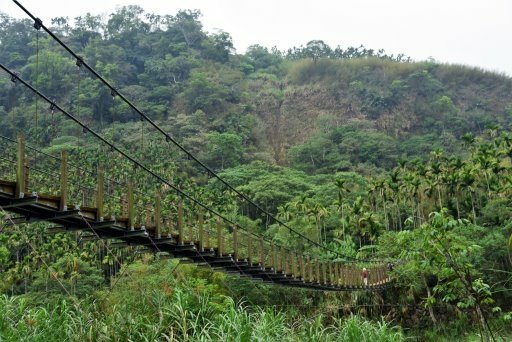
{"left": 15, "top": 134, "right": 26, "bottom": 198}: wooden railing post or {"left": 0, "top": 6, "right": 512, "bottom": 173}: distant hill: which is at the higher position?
{"left": 0, "top": 6, "right": 512, "bottom": 173}: distant hill

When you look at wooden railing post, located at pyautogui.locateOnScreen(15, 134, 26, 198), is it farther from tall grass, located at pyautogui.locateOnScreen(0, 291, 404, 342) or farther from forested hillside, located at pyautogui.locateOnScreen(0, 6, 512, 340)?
tall grass, located at pyautogui.locateOnScreen(0, 291, 404, 342)

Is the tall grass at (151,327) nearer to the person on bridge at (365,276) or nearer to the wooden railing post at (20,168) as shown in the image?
the wooden railing post at (20,168)

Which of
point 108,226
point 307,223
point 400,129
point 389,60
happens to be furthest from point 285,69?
point 108,226

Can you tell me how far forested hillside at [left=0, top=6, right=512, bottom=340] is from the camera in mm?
5957

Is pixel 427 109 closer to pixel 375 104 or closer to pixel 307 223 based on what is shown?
pixel 375 104

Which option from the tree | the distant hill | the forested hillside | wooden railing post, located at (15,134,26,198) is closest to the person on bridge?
the forested hillside

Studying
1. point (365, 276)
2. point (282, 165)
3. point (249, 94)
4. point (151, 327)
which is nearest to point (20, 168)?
point (151, 327)

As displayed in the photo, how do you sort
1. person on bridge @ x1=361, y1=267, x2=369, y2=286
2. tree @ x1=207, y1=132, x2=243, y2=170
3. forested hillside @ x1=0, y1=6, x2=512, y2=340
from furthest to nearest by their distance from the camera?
tree @ x1=207, y1=132, x2=243, y2=170, person on bridge @ x1=361, y1=267, x2=369, y2=286, forested hillside @ x1=0, y1=6, x2=512, y2=340

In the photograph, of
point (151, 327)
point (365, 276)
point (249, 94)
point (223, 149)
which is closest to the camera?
point (151, 327)

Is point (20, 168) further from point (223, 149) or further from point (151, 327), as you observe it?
point (223, 149)

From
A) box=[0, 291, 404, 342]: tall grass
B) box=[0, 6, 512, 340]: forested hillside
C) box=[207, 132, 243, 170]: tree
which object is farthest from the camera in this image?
box=[207, 132, 243, 170]: tree

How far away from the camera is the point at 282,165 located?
49500 millimetres

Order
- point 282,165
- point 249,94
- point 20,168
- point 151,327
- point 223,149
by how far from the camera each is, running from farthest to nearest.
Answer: point 249,94 → point 282,165 → point 223,149 → point 151,327 → point 20,168

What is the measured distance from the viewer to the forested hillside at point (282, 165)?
5957 mm
